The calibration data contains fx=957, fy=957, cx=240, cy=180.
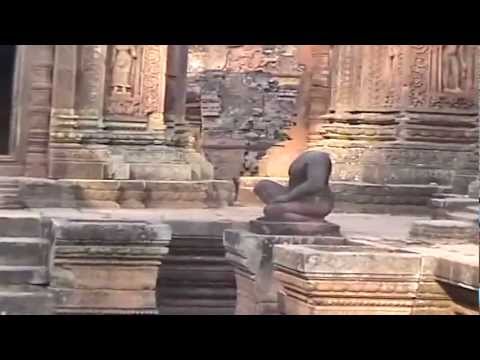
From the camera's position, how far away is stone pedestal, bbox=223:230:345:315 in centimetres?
546

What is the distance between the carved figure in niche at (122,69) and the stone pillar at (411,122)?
96.9 inches

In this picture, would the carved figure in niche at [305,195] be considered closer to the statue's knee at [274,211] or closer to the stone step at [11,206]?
the statue's knee at [274,211]

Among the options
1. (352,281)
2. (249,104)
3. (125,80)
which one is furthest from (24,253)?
→ (249,104)

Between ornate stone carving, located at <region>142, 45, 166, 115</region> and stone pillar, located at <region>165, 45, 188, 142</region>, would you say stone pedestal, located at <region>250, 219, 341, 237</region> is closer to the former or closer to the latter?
ornate stone carving, located at <region>142, 45, 166, 115</region>

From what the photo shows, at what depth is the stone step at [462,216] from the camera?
6.80 metres

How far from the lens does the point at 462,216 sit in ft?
23.6

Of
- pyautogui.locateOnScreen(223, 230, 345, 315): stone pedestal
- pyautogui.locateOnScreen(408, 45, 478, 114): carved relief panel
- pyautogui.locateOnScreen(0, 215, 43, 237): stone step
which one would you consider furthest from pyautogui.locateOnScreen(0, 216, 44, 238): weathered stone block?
pyautogui.locateOnScreen(408, 45, 478, 114): carved relief panel

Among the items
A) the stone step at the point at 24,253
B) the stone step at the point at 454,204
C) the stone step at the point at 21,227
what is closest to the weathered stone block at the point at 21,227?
the stone step at the point at 21,227

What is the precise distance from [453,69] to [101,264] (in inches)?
230

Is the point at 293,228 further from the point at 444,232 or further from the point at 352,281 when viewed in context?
the point at 352,281
